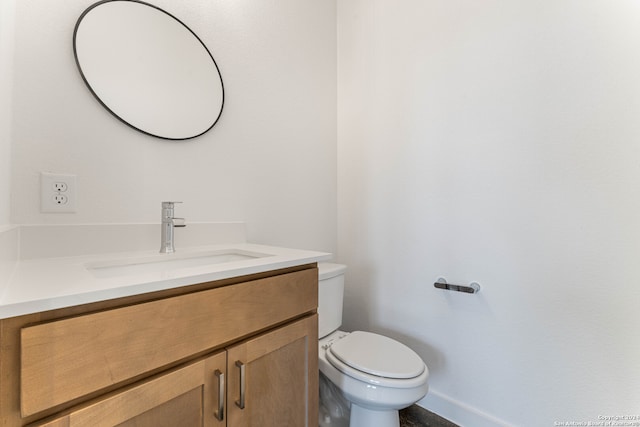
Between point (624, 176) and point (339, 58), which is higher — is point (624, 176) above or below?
below

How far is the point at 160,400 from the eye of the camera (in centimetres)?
55

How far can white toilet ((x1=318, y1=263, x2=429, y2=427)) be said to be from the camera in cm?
97

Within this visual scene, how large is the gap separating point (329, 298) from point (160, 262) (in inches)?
28.9

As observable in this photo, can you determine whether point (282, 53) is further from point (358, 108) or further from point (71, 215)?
point (71, 215)

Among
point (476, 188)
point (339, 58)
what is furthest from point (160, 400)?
point (339, 58)

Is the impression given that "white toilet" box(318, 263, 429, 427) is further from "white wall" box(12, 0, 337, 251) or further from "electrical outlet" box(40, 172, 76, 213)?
"electrical outlet" box(40, 172, 76, 213)

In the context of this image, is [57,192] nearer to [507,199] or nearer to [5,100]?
[5,100]

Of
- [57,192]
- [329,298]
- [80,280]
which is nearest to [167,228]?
[57,192]

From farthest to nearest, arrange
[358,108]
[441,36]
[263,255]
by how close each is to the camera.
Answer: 1. [358,108]
2. [441,36]
3. [263,255]

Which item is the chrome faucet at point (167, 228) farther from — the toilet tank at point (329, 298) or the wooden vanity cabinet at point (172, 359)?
the toilet tank at point (329, 298)

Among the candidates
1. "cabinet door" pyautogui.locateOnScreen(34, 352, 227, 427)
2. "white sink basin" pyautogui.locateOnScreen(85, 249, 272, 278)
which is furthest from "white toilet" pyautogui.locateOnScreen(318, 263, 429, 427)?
"cabinet door" pyautogui.locateOnScreen(34, 352, 227, 427)

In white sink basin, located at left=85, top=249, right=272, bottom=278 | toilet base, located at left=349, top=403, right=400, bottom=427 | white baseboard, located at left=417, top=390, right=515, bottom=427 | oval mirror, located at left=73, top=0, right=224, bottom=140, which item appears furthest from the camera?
white baseboard, located at left=417, top=390, right=515, bottom=427

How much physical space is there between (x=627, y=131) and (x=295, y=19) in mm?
1538

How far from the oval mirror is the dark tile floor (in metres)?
1.64
